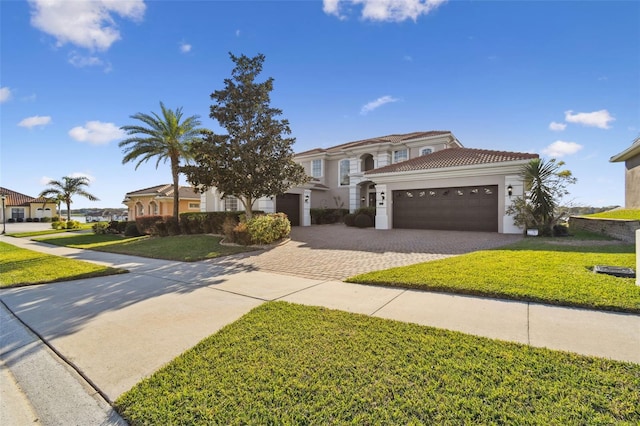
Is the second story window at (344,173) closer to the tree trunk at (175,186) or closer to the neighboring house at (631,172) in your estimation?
the tree trunk at (175,186)

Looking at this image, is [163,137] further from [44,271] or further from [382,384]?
[382,384]

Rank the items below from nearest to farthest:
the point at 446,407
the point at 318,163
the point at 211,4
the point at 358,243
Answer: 1. the point at 446,407
2. the point at 211,4
3. the point at 358,243
4. the point at 318,163

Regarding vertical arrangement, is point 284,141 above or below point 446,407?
above

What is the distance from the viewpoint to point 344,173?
2648cm

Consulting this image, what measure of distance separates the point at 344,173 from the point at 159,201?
66.5 feet

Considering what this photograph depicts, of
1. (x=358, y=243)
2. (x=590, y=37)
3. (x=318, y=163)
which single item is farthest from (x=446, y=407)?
(x=318, y=163)

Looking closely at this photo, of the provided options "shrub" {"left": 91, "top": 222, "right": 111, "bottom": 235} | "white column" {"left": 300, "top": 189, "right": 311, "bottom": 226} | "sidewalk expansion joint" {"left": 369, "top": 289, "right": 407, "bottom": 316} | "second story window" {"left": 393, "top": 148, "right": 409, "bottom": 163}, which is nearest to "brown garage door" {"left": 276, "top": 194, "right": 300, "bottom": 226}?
"white column" {"left": 300, "top": 189, "right": 311, "bottom": 226}

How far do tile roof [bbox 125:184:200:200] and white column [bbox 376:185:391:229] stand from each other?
2045 cm

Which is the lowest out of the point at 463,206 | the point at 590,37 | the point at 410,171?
the point at 463,206

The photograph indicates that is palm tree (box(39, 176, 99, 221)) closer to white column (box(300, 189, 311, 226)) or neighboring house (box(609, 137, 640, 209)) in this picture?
white column (box(300, 189, 311, 226))

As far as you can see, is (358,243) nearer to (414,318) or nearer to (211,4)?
(414,318)

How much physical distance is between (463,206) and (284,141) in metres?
10.1

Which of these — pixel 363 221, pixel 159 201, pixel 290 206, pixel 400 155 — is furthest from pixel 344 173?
pixel 159 201

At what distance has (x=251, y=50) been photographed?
14148mm
